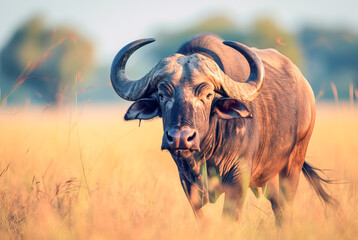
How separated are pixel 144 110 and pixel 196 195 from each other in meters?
0.94

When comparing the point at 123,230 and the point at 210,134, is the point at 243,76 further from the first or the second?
the point at 123,230

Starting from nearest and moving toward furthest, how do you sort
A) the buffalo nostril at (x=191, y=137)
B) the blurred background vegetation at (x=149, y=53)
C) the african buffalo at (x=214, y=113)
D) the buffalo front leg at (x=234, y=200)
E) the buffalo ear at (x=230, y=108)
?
the buffalo nostril at (x=191, y=137) < the african buffalo at (x=214, y=113) < the buffalo ear at (x=230, y=108) < the buffalo front leg at (x=234, y=200) < the blurred background vegetation at (x=149, y=53)

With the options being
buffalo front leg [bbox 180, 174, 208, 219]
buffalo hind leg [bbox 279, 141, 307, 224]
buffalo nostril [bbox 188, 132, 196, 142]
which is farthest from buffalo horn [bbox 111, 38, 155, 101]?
buffalo hind leg [bbox 279, 141, 307, 224]

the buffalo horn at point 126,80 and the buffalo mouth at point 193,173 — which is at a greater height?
the buffalo horn at point 126,80

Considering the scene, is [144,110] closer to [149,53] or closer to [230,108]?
[230,108]

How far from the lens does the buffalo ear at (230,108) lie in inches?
148

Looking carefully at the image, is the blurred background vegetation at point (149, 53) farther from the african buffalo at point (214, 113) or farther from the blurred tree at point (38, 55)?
the african buffalo at point (214, 113)

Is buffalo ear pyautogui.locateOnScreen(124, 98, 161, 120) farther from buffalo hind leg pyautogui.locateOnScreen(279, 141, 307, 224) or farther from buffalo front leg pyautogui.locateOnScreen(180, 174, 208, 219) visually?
buffalo hind leg pyautogui.locateOnScreen(279, 141, 307, 224)

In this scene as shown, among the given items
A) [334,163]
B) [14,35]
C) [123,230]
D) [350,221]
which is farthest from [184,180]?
[14,35]

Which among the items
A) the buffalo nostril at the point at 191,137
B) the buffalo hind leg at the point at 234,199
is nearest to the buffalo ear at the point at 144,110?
the buffalo nostril at the point at 191,137

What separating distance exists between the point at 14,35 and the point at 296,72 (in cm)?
3983

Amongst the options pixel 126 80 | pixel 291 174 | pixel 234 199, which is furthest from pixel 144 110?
pixel 291 174

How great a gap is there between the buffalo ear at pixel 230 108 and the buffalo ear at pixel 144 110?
563mm

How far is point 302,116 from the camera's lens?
509cm
